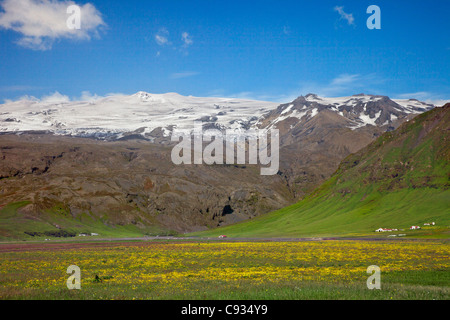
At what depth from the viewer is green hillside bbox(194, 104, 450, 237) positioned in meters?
137

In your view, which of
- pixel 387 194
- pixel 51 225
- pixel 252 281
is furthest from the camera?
pixel 51 225

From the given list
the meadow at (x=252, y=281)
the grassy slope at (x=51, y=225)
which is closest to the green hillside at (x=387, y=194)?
the grassy slope at (x=51, y=225)

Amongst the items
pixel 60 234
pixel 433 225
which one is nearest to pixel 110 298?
pixel 433 225

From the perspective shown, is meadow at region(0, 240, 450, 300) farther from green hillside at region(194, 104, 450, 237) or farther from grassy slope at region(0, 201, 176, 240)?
grassy slope at region(0, 201, 176, 240)

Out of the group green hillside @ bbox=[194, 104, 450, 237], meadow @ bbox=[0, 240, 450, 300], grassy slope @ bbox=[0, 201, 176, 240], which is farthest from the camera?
grassy slope @ bbox=[0, 201, 176, 240]

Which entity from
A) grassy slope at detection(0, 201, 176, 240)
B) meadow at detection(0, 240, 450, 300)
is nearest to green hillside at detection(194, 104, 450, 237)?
grassy slope at detection(0, 201, 176, 240)

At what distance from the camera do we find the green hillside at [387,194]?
137375 mm

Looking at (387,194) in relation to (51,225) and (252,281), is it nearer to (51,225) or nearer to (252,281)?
(51,225)

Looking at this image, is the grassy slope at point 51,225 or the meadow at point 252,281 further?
the grassy slope at point 51,225

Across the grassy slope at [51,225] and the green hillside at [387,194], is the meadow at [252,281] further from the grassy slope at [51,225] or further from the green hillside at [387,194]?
the grassy slope at [51,225]

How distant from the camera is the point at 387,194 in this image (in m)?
163

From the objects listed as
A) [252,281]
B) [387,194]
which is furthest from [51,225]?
[252,281]
